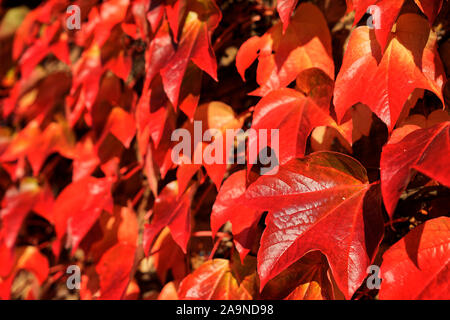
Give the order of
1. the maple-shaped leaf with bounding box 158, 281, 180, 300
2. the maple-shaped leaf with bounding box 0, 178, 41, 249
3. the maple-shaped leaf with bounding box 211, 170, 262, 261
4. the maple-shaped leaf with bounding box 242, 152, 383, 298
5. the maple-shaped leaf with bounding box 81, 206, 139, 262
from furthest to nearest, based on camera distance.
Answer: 1. the maple-shaped leaf with bounding box 0, 178, 41, 249
2. the maple-shaped leaf with bounding box 81, 206, 139, 262
3. the maple-shaped leaf with bounding box 158, 281, 180, 300
4. the maple-shaped leaf with bounding box 211, 170, 262, 261
5. the maple-shaped leaf with bounding box 242, 152, 383, 298

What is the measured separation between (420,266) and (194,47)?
0.55 meters

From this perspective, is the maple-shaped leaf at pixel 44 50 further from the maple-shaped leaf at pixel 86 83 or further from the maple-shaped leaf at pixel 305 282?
the maple-shaped leaf at pixel 305 282

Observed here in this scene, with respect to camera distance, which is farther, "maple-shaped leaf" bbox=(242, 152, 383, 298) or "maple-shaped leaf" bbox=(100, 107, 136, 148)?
"maple-shaped leaf" bbox=(100, 107, 136, 148)

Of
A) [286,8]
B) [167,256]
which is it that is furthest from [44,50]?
[286,8]

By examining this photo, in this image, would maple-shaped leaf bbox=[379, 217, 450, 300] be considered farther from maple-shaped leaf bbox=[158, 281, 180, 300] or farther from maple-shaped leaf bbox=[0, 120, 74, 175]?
maple-shaped leaf bbox=[0, 120, 74, 175]

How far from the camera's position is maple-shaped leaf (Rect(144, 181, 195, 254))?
30.2 inches

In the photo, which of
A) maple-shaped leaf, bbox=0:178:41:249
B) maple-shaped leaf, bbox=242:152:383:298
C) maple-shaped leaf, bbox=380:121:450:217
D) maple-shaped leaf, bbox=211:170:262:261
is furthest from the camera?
maple-shaped leaf, bbox=0:178:41:249

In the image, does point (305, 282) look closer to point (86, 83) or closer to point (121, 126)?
point (121, 126)

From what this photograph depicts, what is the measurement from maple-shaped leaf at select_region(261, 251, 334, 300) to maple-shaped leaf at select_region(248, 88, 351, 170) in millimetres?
180

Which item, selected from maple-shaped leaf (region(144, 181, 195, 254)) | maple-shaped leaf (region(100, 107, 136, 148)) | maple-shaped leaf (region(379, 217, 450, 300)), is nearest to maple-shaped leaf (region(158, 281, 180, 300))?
maple-shaped leaf (region(144, 181, 195, 254))

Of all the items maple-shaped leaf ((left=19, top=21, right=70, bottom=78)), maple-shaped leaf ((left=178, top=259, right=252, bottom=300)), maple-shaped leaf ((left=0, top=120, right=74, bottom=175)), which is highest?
maple-shaped leaf ((left=19, top=21, right=70, bottom=78))
